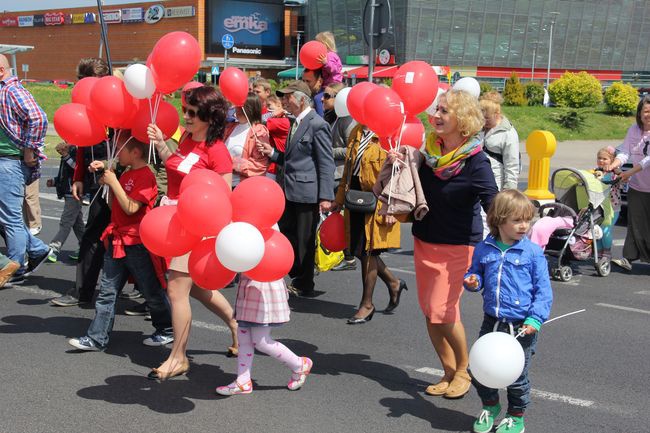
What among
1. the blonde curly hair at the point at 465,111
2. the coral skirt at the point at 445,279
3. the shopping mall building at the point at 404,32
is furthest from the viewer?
the shopping mall building at the point at 404,32

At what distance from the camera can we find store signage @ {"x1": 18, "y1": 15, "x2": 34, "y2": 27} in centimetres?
8619

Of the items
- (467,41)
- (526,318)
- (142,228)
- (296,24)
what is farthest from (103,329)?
(296,24)

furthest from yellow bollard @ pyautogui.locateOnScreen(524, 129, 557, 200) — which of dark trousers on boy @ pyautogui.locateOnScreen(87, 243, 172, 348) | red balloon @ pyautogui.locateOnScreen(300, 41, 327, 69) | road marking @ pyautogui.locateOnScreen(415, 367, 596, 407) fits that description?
dark trousers on boy @ pyautogui.locateOnScreen(87, 243, 172, 348)

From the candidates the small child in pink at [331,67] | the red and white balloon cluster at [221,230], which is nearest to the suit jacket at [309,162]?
the small child in pink at [331,67]

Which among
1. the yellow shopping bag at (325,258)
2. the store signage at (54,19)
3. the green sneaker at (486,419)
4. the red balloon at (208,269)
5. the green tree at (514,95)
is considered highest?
the red balloon at (208,269)

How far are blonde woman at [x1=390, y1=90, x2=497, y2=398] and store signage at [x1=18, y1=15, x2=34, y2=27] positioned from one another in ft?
291

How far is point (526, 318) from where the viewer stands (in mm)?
4301

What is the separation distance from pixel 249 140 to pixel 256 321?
9.74 feet

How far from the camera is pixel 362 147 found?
22.3 feet

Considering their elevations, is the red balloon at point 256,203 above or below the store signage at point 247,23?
above

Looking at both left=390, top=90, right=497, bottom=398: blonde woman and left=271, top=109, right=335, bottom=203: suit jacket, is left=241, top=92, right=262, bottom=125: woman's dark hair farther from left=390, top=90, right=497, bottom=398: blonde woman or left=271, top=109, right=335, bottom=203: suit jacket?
left=390, top=90, right=497, bottom=398: blonde woman

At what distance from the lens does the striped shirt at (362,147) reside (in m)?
6.80

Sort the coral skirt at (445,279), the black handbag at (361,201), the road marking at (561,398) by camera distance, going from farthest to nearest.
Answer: the black handbag at (361,201) < the road marking at (561,398) < the coral skirt at (445,279)

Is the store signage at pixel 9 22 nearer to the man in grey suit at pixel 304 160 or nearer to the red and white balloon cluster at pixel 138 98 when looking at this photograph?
the man in grey suit at pixel 304 160
